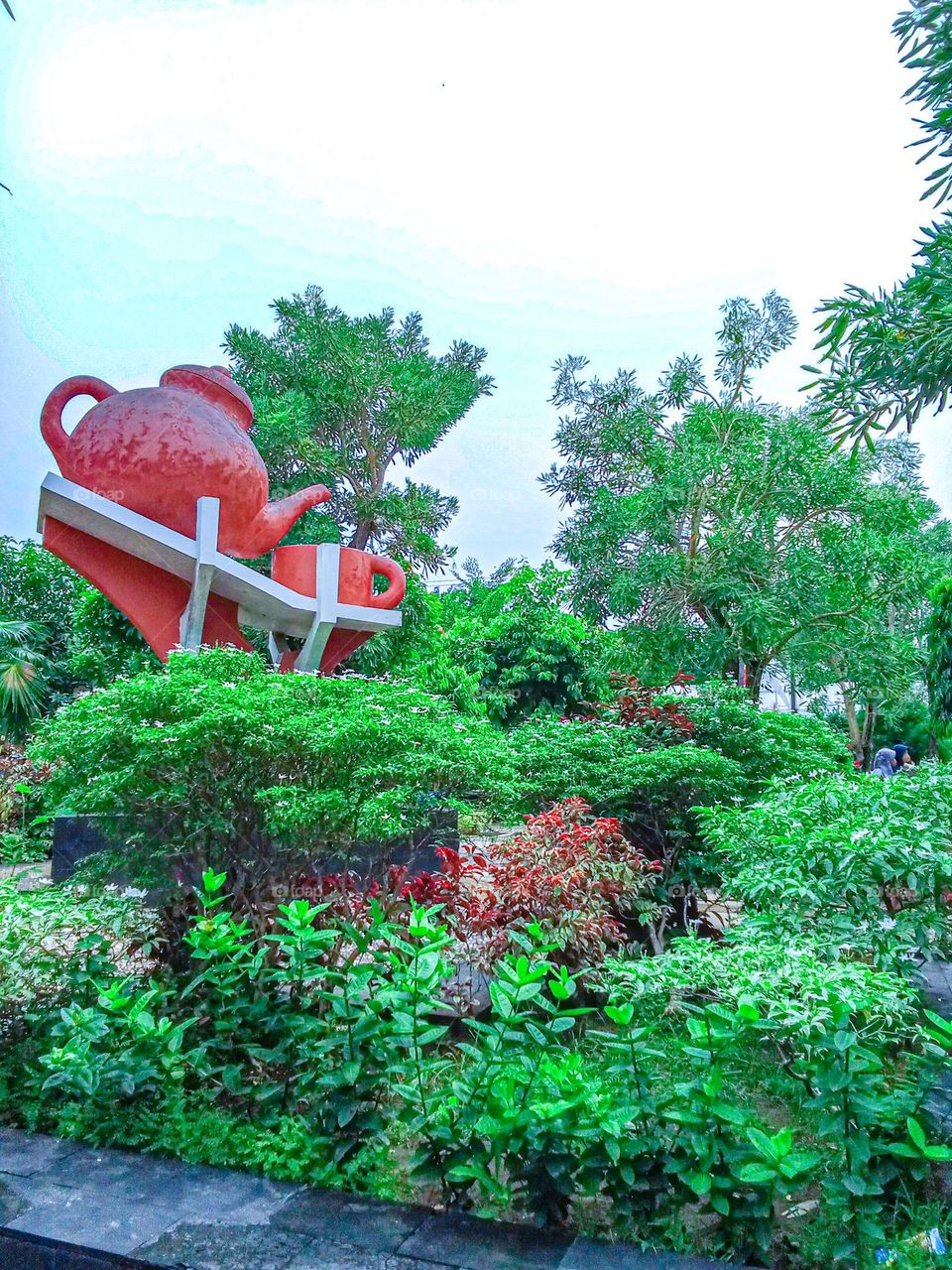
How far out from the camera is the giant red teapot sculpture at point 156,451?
848cm

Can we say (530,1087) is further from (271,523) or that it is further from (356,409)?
(356,409)

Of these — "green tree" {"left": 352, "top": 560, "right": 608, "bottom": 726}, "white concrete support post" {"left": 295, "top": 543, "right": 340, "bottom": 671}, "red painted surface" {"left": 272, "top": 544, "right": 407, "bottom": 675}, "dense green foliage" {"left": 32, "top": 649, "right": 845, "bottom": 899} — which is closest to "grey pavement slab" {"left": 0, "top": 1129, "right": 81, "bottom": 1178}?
"dense green foliage" {"left": 32, "top": 649, "right": 845, "bottom": 899}

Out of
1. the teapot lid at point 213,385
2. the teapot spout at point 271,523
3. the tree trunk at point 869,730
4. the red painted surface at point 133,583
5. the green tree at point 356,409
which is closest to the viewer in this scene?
the red painted surface at point 133,583

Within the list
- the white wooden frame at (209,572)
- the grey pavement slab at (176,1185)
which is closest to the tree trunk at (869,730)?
the white wooden frame at (209,572)

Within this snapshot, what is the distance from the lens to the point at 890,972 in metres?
2.64

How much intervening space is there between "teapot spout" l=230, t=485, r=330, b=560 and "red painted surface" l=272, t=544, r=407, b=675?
1.13 feet

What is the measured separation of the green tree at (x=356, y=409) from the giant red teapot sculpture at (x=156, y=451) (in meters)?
7.93

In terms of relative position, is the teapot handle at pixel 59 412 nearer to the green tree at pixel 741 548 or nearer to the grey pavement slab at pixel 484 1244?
the green tree at pixel 741 548

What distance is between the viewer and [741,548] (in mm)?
12227

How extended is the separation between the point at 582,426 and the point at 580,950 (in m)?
12.6

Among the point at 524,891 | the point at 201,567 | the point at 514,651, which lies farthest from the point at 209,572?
the point at 514,651

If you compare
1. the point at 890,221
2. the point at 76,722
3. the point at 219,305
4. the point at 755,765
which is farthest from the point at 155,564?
the point at 219,305

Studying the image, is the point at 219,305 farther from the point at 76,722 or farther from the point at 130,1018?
the point at 130,1018

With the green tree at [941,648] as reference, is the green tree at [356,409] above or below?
above
